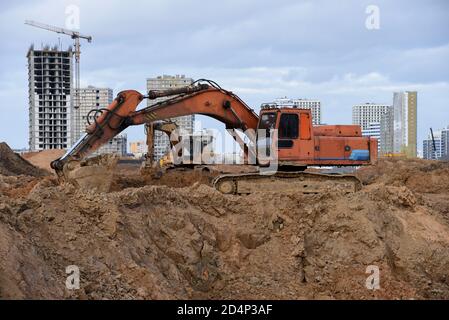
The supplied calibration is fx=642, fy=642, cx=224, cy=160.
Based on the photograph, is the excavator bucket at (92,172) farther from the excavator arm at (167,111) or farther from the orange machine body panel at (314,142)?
the orange machine body panel at (314,142)

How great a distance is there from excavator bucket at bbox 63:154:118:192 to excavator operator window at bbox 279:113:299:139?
395 cm

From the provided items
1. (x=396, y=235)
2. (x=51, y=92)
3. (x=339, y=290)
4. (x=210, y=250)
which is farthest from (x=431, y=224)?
(x=51, y=92)

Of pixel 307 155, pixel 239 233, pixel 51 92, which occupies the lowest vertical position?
pixel 239 233

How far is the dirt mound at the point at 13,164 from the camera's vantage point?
28.7m

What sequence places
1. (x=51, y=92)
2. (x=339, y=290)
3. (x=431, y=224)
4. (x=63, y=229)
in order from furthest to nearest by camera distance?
(x=51, y=92), (x=431, y=224), (x=339, y=290), (x=63, y=229)

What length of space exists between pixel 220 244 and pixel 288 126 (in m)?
4.42

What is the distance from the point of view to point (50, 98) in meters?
66.5

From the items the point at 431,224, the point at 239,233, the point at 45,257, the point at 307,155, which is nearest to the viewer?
the point at 45,257

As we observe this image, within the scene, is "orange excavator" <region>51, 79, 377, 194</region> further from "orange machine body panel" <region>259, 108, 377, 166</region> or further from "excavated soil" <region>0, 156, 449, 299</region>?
"excavated soil" <region>0, 156, 449, 299</region>

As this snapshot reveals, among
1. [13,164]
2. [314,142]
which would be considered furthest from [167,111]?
[13,164]

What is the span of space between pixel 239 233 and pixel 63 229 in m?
3.54
